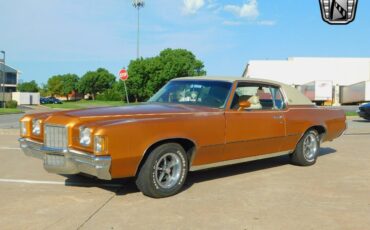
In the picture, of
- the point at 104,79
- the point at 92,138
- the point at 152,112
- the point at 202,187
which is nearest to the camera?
the point at 92,138

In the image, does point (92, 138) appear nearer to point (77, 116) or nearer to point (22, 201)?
point (77, 116)

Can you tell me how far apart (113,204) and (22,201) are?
3.51 ft

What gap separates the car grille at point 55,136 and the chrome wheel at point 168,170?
113cm

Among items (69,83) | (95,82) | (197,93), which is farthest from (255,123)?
(69,83)

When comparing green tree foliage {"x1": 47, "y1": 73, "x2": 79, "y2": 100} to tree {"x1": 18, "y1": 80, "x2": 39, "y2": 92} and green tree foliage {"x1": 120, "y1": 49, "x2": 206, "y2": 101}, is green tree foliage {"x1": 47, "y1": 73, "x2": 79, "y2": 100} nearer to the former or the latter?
tree {"x1": 18, "y1": 80, "x2": 39, "y2": 92}

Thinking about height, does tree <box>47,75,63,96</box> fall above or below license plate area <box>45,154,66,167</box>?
above

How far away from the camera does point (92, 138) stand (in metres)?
4.61

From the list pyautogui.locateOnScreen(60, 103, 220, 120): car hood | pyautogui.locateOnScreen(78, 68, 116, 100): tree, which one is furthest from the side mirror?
pyautogui.locateOnScreen(78, 68, 116, 100): tree

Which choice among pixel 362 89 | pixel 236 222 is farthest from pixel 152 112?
pixel 362 89

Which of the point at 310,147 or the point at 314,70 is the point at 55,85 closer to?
the point at 314,70

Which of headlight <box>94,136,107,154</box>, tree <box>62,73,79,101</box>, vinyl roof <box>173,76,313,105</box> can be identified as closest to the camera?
headlight <box>94,136,107,154</box>

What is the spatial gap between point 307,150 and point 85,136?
4.31 metres

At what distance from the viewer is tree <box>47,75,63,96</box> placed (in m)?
120

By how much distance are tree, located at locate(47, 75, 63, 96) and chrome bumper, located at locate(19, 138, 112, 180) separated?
394 ft
